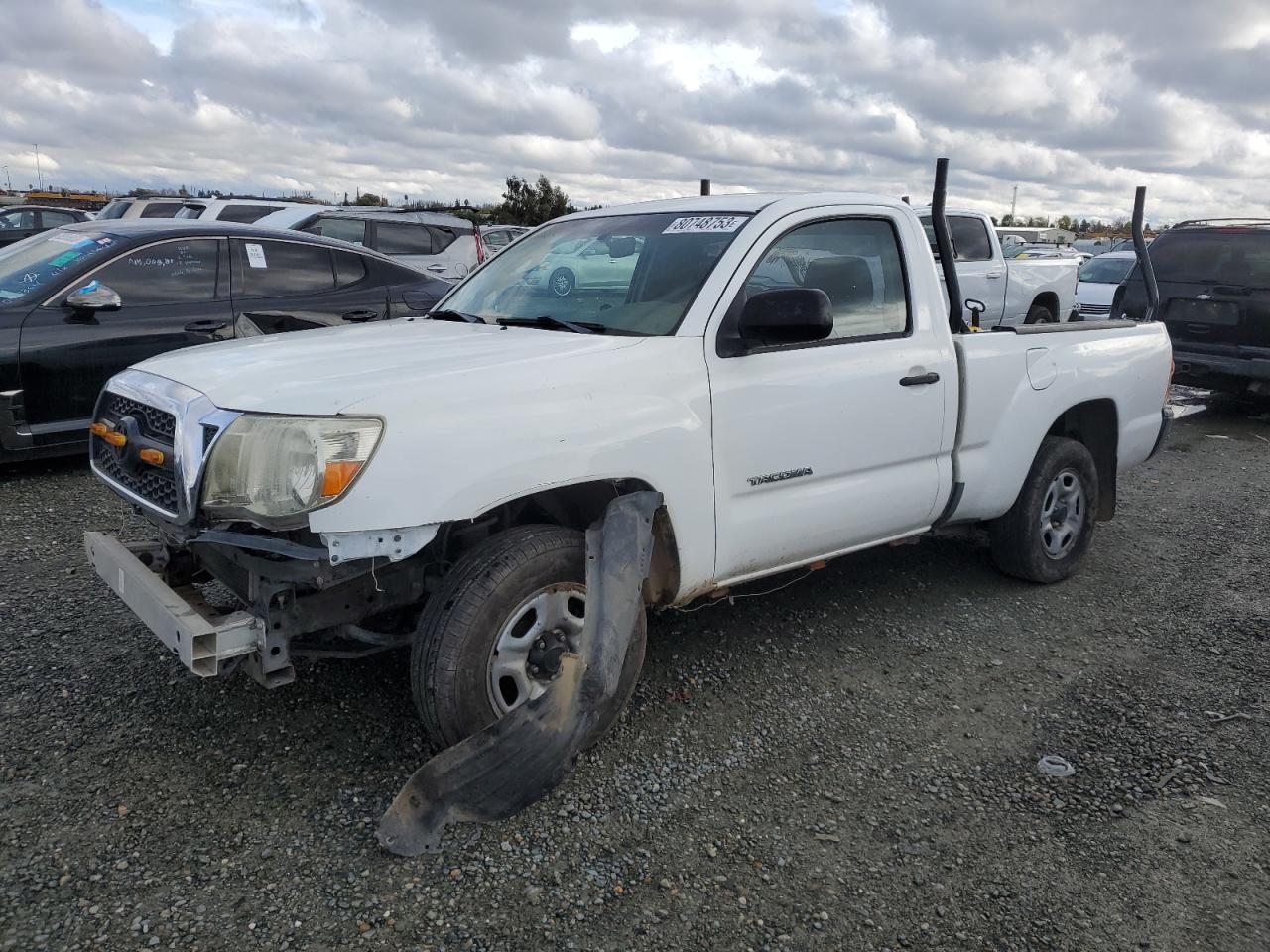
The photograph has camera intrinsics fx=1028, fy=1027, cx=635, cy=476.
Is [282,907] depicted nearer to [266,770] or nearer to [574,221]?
[266,770]

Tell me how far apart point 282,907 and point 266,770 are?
2.29ft

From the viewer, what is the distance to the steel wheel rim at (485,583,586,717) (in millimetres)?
3164

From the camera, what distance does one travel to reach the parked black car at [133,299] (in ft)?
20.1

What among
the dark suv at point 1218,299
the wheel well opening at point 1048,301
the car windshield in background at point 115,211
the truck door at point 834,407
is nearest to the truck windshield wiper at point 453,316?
the truck door at point 834,407

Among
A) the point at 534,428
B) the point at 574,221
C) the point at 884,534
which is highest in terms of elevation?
the point at 574,221

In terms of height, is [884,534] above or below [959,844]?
above

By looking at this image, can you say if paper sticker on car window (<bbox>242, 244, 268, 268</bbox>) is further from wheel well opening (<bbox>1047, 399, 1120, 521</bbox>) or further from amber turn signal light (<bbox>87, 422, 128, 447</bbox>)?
wheel well opening (<bbox>1047, 399, 1120, 521</bbox>)

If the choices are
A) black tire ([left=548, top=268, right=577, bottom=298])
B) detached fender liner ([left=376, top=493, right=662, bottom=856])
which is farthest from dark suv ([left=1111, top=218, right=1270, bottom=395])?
detached fender liner ([left=376, top=493, right=662, bottom=856])

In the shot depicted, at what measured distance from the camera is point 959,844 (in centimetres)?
305

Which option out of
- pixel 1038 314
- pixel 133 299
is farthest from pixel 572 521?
pixel 1038 314

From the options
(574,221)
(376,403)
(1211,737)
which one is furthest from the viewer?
(574,221)

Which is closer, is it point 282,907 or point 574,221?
point 282,907

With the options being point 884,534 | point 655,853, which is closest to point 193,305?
point 884,534

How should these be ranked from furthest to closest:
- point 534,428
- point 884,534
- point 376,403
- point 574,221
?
point 574,221 → point 884,534 → point 534,428 → point 376,403
